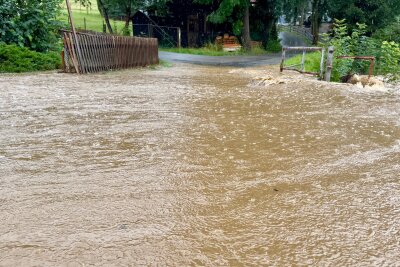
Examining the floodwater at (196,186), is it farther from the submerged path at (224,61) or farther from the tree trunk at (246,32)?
the tree trunk at (246,32)

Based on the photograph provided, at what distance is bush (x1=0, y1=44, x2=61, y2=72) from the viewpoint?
1257cm

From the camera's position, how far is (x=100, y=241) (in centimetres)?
262

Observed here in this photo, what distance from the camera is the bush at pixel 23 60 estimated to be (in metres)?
12.6

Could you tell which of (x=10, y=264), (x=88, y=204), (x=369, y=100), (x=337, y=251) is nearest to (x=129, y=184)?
(x=88, y=204)

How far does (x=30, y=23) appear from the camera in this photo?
1430 cm

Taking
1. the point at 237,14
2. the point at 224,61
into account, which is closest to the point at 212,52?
the point at 237,14

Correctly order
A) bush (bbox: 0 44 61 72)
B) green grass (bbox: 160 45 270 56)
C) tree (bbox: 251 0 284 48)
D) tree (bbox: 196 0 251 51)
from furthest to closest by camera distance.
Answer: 1. tree (bbox: 251 0 284 48)
2. green grass (bbox: 160 45 270 56)
3. tree (bbox: 196 0 251 51)
4. bush (bbox: 0 44 61 72)

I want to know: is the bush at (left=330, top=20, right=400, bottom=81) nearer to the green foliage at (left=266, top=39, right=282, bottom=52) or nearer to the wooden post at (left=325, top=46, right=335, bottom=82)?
the wooden post at (left=325, top=46, right=335, bottom=82)

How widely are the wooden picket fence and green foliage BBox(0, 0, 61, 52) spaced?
2.67 metres

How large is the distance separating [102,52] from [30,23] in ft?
11.3

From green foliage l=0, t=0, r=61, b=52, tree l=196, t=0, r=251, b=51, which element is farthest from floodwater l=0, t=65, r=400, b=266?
tree l=196, t=0, r=251, b=51

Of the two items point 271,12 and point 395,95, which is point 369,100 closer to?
point 395,95

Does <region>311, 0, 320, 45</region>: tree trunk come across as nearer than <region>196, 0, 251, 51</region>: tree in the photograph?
No

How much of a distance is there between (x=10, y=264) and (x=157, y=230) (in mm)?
1014
